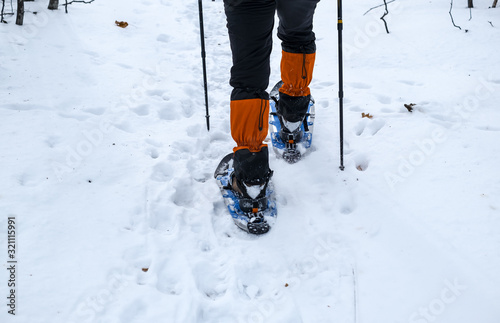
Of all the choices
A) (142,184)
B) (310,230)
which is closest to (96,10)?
(142,184)

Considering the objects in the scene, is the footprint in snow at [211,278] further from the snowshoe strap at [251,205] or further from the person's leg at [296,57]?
the person's leg at [296,57]

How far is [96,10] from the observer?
→ 5.59 meters

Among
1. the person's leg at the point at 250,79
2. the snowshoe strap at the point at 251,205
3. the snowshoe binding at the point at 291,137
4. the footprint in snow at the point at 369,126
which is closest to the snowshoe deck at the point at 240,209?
the snowshoe strap at the point at 251,205

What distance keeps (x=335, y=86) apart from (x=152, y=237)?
275 cm

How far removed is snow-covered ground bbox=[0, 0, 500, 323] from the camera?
1.87m

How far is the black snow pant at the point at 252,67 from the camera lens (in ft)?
6.92

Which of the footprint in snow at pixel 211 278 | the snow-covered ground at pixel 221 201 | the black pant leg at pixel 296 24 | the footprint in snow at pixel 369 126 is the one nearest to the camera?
the snow-covered ground at pixel 221 201

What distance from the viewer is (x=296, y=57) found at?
8.98 feet

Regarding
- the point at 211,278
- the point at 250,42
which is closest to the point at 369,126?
the point at 250,42

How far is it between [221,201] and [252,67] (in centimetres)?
100

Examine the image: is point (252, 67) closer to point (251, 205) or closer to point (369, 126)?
point (251, 205)

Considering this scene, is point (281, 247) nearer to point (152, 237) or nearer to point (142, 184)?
point (152, 237)

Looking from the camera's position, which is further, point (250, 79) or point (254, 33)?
point (250, 79)

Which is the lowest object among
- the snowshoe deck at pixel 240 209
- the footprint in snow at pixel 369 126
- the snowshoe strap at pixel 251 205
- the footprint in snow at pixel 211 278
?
the footprint in snow at pixel 211 278
